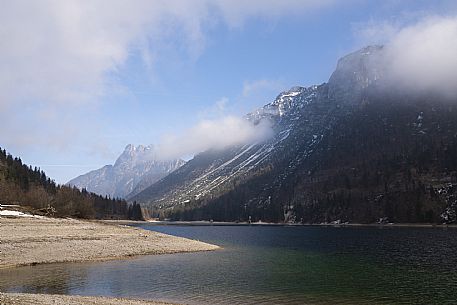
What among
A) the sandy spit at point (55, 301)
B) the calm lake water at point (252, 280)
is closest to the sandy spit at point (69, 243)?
the calm lake water at point (252, 280)

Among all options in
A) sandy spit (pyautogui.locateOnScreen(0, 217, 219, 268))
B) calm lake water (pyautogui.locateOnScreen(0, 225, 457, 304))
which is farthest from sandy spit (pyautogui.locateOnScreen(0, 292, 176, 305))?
sandy spit (pyautogui.locateOnScreen(0, 217, 219, 268))

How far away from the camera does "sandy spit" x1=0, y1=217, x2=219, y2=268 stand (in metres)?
60.8

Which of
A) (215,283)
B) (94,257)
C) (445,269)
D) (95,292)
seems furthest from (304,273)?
(94,257)

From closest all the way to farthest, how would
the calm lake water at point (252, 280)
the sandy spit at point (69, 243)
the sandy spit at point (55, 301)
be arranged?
the sandy spit at point (55, 301), the calm lake water at point (252, 280), the sandy spit at point (69, 243)

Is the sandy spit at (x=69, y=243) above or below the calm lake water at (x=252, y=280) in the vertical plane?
above

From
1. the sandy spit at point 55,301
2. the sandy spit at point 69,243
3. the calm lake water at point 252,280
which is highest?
the sandy spit at point 69,243

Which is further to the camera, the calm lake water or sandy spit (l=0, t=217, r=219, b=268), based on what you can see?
sandy spit (l=0, t=217, r=219, b=268)

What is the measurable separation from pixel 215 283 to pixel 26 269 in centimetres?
2363

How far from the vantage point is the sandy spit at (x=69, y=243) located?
199ft

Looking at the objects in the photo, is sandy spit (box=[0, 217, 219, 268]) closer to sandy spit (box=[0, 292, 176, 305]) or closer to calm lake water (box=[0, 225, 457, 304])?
calm lake water (box=[0, 225, 457, 304])

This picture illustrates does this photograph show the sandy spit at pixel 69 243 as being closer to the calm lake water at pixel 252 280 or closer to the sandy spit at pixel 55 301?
the calm lake water at pixel 252 280

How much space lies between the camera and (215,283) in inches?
1869

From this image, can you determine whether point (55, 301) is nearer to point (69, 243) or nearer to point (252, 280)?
point (252, 280)

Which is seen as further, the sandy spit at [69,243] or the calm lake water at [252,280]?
the sandy spit at [69,243]
